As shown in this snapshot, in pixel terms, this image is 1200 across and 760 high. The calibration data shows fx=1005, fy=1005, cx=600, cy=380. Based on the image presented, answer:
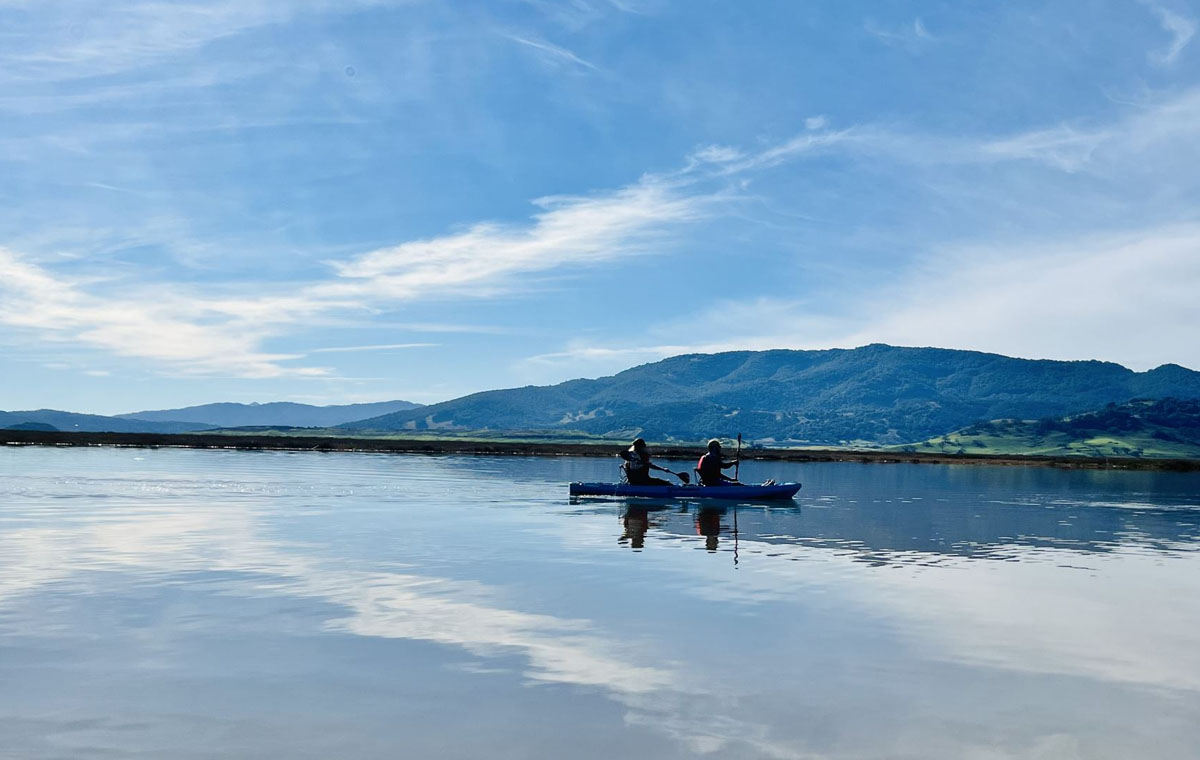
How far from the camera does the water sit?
14.3 metres

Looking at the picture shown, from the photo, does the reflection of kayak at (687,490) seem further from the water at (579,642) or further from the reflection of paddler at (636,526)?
the water at (579,642)

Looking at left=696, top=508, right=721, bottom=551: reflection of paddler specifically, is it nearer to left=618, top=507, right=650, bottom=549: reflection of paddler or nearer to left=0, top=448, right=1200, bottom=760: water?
left=0, top=448, right=1200, bottom=760: water

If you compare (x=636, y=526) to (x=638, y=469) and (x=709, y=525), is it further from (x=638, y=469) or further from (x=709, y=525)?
(x=638, y=469)

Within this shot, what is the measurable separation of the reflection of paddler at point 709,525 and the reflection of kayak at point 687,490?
3.69 metres

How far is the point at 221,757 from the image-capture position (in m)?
13.0

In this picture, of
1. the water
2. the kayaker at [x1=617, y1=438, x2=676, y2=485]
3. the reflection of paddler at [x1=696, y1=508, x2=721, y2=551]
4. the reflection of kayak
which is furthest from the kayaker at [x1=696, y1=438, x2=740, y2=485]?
the water

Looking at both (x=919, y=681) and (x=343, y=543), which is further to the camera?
(x=343, y=543)

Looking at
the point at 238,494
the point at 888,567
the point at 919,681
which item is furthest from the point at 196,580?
the point at 238,494

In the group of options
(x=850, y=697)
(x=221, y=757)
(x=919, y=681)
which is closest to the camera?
(x=221, y=757)

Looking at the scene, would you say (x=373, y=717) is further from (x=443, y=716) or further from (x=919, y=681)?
(x=919, y=681)

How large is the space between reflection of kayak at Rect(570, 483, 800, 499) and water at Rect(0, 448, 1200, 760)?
19300 mm

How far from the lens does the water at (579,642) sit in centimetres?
1433

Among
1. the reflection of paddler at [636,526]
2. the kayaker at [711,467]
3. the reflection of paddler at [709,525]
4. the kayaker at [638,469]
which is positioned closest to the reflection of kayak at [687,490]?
the kayaker at [638,469]

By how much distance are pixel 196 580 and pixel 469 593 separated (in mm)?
7791
